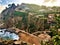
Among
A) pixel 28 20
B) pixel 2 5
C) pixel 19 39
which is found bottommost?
pixel 19 39

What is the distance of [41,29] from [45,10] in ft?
1.56

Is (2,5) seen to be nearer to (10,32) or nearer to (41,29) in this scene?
(10,32)

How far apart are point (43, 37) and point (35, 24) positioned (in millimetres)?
343

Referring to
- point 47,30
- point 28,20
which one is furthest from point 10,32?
point 47,30

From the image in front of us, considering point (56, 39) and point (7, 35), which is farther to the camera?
point (7, 35)

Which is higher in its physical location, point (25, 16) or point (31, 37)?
point (25, 16)

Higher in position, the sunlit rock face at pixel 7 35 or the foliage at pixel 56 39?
the sunlit rock face at pixel 7 35

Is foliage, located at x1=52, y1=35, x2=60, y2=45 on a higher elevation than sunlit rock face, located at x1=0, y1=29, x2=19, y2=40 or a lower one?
lower

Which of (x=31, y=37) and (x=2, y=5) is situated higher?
(x=2, y=5)

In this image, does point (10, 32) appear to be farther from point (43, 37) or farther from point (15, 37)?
point (43, 37)

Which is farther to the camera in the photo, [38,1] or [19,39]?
[38,1]

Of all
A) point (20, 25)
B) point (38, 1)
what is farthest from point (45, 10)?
point (20, 25)

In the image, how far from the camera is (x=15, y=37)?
4.54 metres

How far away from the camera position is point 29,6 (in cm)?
484
